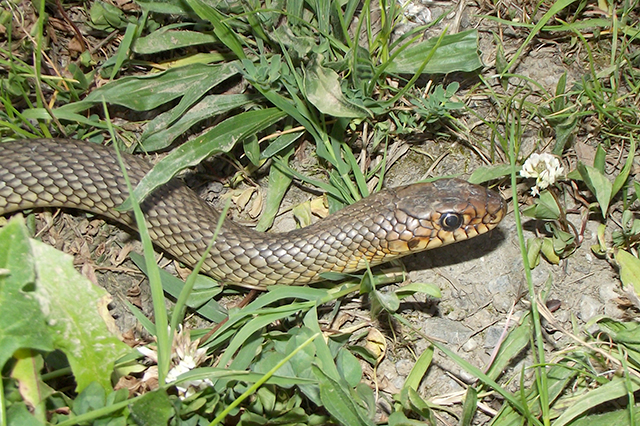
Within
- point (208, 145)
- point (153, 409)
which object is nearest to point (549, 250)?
point (208, 145)

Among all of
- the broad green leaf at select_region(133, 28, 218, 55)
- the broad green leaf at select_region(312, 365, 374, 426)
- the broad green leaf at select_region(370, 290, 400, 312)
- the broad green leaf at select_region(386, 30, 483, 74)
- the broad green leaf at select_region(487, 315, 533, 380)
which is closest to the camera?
the broad green leaf at select_region(312, 365, 374, 426)

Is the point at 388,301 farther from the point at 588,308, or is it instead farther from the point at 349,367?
the point at 588,308

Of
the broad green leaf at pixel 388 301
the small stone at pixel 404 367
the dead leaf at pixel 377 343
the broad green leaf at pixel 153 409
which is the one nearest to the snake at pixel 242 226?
the broad green leaf at pixel 388 301

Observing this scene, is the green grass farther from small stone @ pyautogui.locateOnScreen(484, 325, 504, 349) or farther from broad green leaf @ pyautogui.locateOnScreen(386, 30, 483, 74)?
small stone @ pyautogui.locateOnScreen(484, 325, 504, 349)

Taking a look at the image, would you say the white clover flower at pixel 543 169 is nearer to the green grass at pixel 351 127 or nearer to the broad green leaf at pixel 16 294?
the green grass at pixel 351 127

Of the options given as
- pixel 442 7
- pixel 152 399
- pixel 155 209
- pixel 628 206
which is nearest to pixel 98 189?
pixel 155 209

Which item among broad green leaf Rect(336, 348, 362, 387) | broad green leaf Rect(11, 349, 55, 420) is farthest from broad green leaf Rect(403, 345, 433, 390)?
broad green leaf Rect(11, 349, 55, 420)

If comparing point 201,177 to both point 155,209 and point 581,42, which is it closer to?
point 155,209
